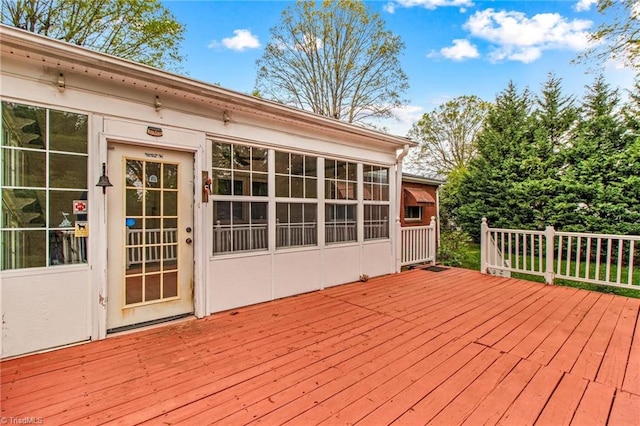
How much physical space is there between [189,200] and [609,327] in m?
4.87

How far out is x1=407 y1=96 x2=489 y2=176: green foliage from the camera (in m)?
14.4

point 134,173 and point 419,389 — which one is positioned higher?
point 134,173

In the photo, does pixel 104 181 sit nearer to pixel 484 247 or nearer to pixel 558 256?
pixel 484 247

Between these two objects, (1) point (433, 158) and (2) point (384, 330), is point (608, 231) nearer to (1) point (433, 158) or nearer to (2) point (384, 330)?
(2) point (384, 330)

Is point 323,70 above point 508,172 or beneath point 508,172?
above

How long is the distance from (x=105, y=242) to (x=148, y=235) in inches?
15.6

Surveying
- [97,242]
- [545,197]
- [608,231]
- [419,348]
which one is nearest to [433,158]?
[545,197]

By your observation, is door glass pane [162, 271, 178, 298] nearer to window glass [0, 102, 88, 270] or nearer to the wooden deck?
the wooden deck

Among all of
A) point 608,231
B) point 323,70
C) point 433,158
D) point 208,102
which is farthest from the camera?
point 433,158

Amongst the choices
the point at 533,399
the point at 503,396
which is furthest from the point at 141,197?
the point at 533,399

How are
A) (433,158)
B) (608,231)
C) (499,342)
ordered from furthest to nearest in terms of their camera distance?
(433,158) → (608,231) → (499,342)

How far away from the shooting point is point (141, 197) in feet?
10.0

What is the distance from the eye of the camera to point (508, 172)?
27.9 feet

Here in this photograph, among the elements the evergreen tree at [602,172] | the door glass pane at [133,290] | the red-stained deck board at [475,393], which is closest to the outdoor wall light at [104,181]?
the door glass pane at [133,290]
